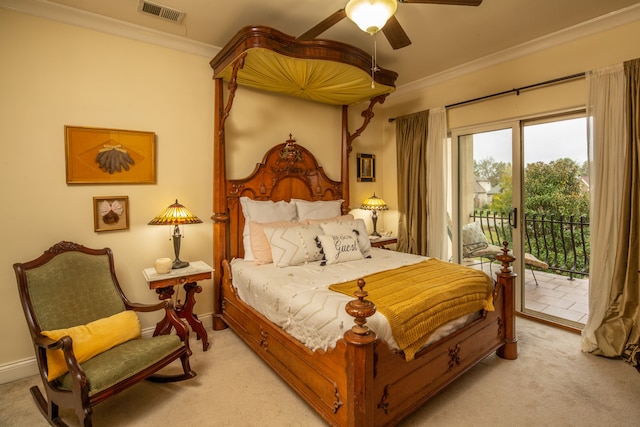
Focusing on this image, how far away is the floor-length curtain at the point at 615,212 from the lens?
2.52 metres

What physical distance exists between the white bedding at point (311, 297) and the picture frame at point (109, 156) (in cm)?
120

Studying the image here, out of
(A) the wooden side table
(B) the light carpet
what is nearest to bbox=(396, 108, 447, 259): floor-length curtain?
(B) the light carpet

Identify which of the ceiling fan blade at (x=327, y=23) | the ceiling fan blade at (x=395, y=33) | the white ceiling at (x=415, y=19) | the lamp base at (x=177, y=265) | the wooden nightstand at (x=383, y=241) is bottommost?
the lamp base at (x=177, y=265)

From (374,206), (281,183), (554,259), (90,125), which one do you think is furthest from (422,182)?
(90,125)

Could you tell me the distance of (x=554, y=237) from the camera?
3447 mm

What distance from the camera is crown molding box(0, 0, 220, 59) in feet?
7.57

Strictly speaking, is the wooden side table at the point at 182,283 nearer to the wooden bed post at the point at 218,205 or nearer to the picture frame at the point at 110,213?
the wooden bed post at the point at 218,205

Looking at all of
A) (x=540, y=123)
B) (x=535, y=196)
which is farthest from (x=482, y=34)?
(x=535, y=196)

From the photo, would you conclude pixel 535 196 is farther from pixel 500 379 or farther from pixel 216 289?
pixel 216 289

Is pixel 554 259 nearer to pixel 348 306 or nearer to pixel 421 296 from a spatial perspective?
pixel 421 296

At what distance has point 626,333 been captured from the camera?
2514 millimetres

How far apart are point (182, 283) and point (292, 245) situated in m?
0.95

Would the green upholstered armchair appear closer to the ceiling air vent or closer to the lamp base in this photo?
the lamp base

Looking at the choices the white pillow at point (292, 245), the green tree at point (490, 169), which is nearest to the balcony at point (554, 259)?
the green tree at point (490, 169)
